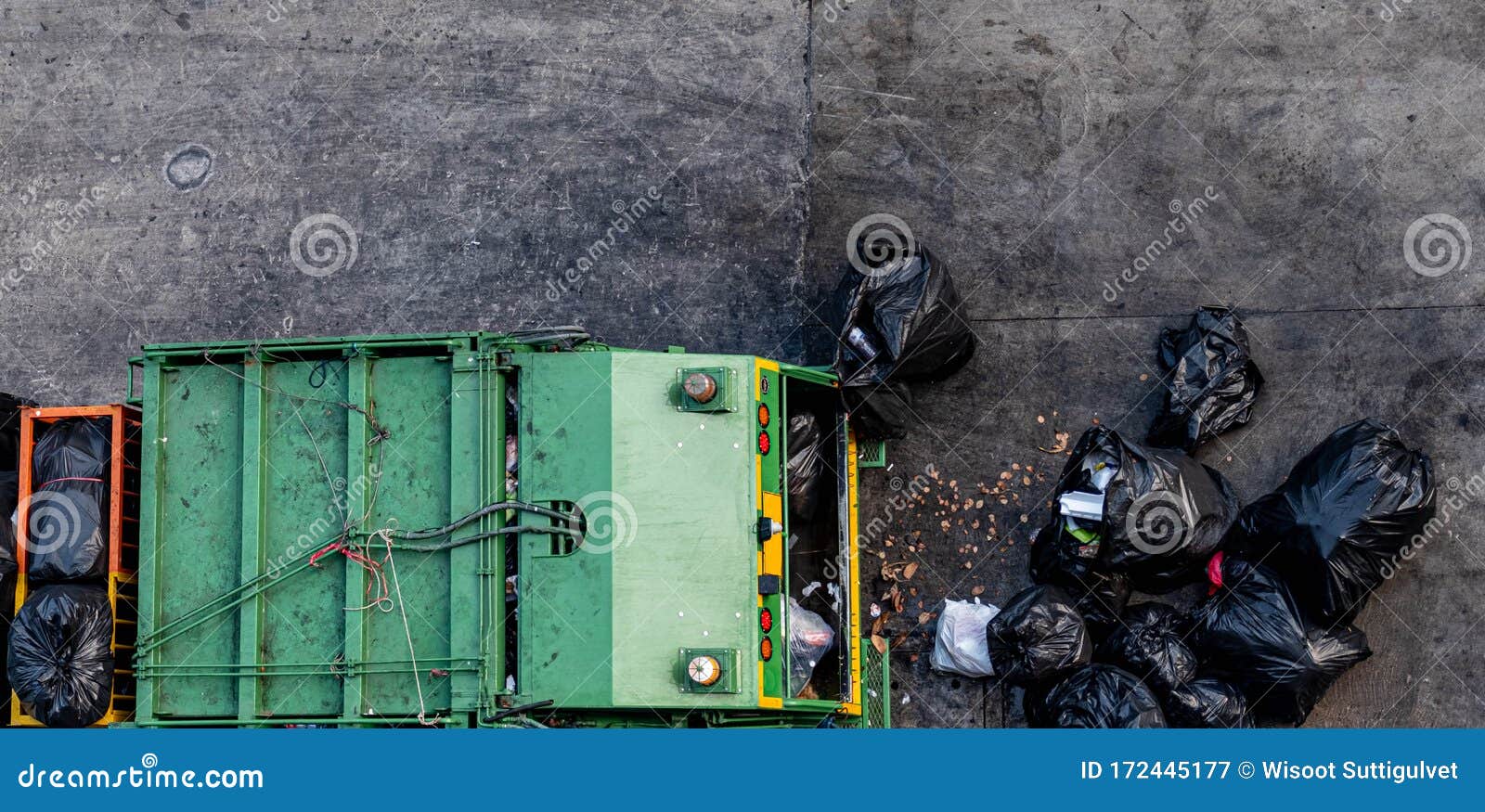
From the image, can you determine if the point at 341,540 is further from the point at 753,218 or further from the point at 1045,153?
the point at 1045,153

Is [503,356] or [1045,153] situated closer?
[503,356]

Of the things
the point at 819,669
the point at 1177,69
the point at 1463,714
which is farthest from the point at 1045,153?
the point at 1463,714

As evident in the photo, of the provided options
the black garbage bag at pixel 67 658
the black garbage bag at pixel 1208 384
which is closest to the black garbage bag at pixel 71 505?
the black garbage bag at pixel 67 658

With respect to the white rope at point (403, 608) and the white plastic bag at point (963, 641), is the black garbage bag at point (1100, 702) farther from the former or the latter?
the white rope at point (403, 608)
